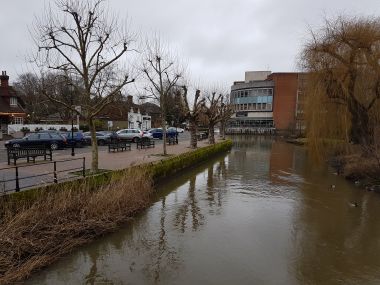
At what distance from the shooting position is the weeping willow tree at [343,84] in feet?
63.0

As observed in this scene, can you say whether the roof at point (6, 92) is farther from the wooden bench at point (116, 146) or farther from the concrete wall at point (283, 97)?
the concrete wall at point (283, 97)

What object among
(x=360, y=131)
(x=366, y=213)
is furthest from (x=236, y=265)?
(x=360, y=131)

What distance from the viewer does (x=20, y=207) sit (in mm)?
8383

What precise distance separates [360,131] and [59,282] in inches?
714

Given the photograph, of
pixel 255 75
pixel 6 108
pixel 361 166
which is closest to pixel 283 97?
pixel 255 75

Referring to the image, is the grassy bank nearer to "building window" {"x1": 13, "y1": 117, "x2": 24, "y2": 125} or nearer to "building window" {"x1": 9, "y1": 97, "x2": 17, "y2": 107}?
"building window" {"x1": 13, "y1": 117, "x2": 24, "y2": 125}

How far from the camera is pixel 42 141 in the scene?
24000 millimetres

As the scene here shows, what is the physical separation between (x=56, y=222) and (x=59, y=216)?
0.69 ft

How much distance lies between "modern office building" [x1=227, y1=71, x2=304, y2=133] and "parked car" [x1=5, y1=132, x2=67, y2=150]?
2151 inches

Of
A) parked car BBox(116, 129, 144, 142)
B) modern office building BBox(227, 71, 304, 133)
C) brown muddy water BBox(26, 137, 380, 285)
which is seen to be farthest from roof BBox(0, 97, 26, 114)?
modern office building BBox(227, 71, 304, 133)

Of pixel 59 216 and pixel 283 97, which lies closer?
pixel 59 216

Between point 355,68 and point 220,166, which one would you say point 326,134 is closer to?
point 355,68

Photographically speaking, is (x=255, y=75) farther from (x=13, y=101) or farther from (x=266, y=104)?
(x=13, y=101)

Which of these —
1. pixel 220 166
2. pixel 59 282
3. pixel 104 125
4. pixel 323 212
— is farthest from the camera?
pixel 104 125
